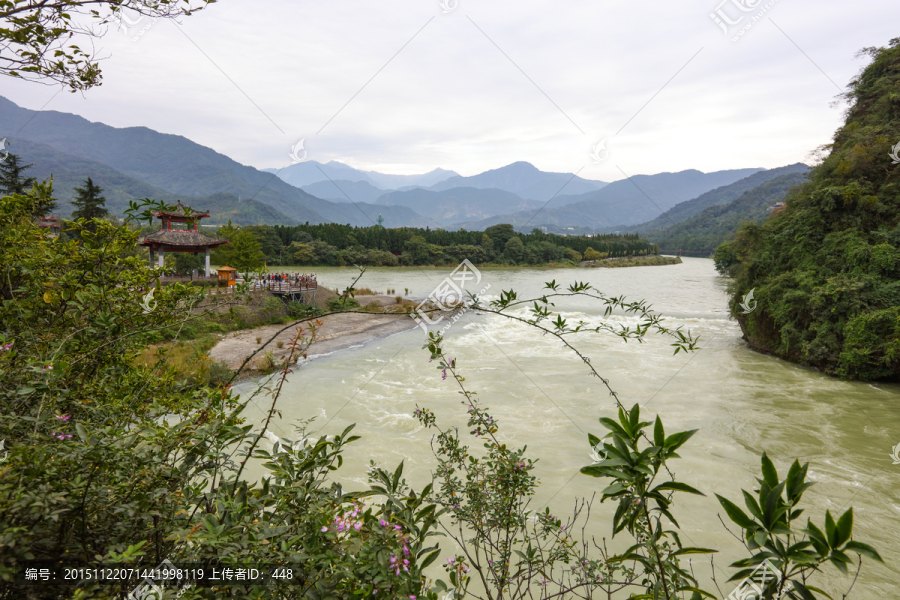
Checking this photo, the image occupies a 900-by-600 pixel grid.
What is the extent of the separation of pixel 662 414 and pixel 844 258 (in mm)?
7608

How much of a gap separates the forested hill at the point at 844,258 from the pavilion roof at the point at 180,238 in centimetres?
2209

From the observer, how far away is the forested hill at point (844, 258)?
10531 millimetres

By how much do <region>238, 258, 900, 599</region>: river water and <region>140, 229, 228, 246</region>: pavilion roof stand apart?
Result: 1061 centimetres

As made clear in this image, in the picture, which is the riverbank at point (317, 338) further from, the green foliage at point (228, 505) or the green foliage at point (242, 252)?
the green foliage at point (228, 505)

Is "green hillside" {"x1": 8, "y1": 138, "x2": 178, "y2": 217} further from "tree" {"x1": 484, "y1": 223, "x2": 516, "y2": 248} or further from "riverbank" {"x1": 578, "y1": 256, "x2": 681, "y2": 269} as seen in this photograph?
"riverbank" {"x1": 578, "y1": 256, "x2": 681, "y2": 269}

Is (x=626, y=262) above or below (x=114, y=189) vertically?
below

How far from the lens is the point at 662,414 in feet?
29.9

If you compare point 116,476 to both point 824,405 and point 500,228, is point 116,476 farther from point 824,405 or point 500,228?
point 500,228

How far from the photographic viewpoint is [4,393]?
4.47 feet

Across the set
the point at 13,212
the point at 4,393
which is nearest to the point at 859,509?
the point at 4,393

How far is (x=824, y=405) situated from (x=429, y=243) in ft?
146

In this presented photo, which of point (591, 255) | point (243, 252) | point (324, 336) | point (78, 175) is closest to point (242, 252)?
point (243, 252)

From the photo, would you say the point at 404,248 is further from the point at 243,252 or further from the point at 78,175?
the point at 78,175

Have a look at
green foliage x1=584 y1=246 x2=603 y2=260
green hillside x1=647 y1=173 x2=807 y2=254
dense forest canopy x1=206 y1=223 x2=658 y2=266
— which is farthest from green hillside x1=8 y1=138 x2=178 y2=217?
green hillside x1=647 y1=173 x2=807 y2=254
